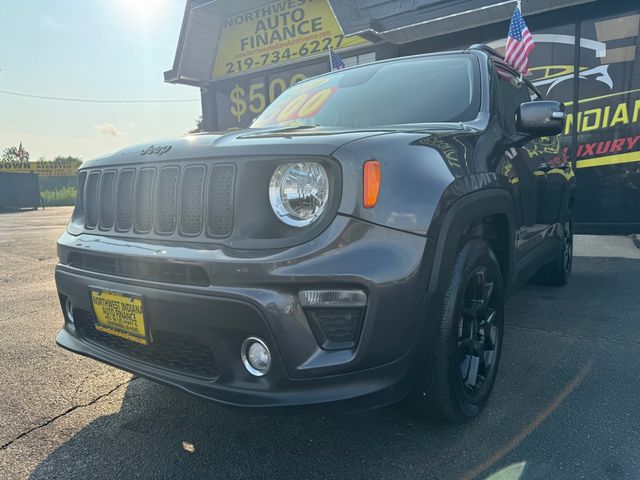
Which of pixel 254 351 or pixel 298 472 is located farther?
pixel 298 472

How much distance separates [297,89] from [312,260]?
2.43m

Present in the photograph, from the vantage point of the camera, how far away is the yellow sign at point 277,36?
11102 millimetres

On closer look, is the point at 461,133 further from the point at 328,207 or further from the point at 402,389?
the point at 402,389

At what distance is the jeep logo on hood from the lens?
2.13 m

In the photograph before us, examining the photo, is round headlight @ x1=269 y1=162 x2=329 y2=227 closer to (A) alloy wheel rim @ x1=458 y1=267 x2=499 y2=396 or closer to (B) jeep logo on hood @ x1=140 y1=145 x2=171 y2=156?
(B) jeep logo on hood @ x1=140 y1=145 x2=171 y2=156

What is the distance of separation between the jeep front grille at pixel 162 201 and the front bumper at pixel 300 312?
14cm

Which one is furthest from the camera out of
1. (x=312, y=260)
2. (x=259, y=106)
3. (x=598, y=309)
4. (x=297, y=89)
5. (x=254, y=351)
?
(x=259, y=106)

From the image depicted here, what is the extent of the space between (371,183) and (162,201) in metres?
0.91

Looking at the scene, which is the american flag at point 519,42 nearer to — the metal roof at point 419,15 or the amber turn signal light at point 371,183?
the metal roof at point 419,15

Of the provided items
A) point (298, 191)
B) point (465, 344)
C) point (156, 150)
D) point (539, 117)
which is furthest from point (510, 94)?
point (156, 150)

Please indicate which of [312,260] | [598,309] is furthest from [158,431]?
[598,309]

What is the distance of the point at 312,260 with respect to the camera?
66.3 inches

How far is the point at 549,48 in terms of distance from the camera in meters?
7.59

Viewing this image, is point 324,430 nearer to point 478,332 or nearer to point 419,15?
point 478,332
